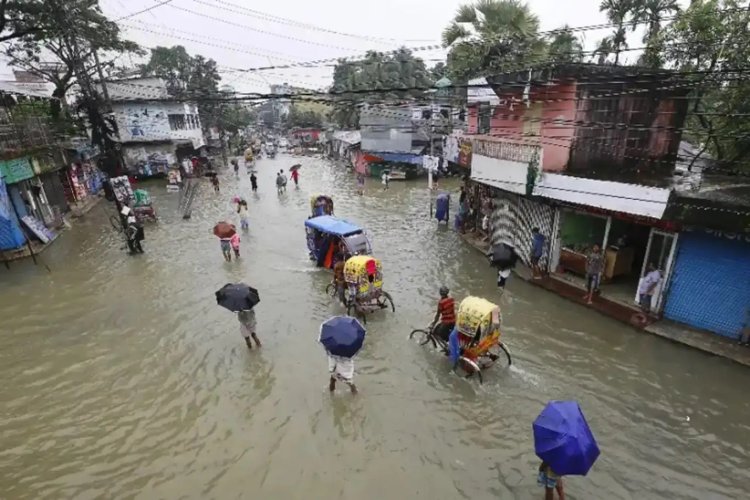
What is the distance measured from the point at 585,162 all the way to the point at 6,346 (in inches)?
692

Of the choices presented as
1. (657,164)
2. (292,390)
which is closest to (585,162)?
(657,164)

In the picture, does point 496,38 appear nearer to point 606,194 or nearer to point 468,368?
point 606,194

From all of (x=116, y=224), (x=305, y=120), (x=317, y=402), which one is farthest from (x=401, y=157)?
(x=305, y=120)

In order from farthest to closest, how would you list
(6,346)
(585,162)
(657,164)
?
(657,164)
(585,162)
(6,346)

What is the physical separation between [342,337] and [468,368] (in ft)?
9.85

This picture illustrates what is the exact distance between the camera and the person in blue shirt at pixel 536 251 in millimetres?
14008

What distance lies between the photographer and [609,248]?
13.0 meters

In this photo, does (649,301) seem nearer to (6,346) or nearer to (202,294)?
(202,294)

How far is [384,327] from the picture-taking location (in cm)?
1177

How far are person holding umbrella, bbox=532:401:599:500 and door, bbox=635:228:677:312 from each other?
724 centimetres

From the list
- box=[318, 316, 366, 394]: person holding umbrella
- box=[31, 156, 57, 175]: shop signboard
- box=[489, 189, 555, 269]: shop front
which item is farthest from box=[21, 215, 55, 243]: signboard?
box=[489, 189, 555, 269]: shop front

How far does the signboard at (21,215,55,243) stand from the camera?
746 inches

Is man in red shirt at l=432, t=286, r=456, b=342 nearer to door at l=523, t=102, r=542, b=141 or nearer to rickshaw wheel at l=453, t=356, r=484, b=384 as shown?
rickshaw wheel at l=453, t=356, r=484, b=384

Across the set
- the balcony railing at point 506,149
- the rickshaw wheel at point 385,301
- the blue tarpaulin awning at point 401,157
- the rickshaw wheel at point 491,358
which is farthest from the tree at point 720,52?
the blue tarpaulin awning at point 401,157
